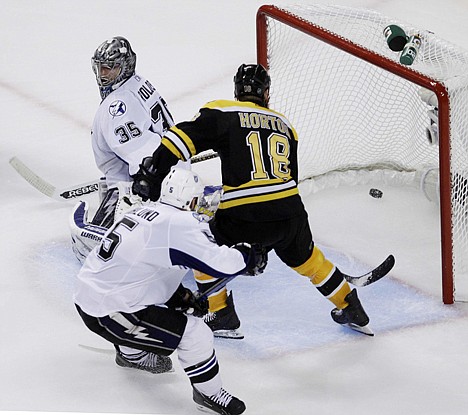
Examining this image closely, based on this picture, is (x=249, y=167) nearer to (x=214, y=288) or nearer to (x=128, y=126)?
(x=214, y=288)

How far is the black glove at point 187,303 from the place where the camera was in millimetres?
3156

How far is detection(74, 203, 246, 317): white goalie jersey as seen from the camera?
2988 mm

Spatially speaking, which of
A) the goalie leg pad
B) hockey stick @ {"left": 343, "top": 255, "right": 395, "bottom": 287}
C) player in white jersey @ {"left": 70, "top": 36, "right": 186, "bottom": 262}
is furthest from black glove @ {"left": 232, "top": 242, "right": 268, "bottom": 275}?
the goalie leg pad

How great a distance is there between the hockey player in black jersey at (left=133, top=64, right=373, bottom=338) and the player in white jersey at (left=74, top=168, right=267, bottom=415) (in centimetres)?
24

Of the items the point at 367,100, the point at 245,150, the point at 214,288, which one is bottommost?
the point at 214,288

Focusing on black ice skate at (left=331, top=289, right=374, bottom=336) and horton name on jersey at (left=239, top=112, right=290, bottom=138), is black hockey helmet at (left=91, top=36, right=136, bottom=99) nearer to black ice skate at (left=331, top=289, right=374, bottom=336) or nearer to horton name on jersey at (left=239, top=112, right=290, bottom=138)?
horton name on jersey at (left=239, top=112, right=290, bottom=138)

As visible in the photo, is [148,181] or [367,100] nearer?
[148,181]

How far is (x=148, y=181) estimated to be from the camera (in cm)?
340

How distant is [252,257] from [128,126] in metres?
0.87

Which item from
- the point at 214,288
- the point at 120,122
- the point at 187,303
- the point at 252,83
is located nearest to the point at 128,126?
the point at 120,122

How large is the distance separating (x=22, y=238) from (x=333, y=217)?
3.84ft

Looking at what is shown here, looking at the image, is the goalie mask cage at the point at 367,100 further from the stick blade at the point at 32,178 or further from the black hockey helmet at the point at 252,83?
the stick blade at the point at 32,178

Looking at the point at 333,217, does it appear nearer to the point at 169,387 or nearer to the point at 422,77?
the point at 422,77

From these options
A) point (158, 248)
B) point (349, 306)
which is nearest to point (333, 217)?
point (349, 306)
